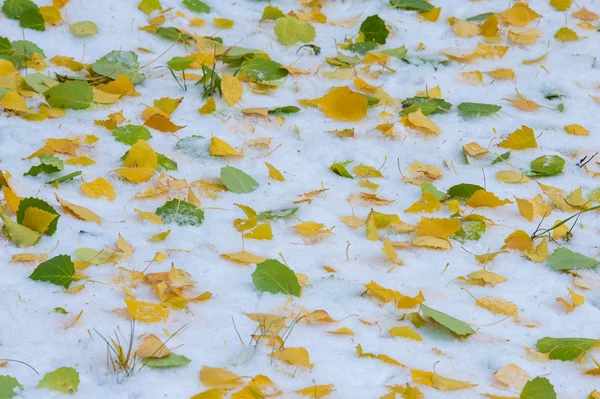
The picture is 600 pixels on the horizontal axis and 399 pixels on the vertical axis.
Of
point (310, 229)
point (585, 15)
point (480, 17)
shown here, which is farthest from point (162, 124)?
point (585, 15)

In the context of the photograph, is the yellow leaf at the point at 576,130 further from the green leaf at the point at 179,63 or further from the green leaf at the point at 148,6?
the green leaf at the point at 148,6

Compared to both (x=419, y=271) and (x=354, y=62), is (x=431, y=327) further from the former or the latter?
(x=354, y=62)

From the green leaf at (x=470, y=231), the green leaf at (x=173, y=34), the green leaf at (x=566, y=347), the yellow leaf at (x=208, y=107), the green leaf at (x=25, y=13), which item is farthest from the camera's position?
the green leaf at (x=173, y=34)

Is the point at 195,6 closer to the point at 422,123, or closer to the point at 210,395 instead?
the point at 422,123

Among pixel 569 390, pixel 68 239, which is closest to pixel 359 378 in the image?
pixel 569 390

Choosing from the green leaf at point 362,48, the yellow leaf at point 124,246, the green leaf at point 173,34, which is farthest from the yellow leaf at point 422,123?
the yellow leaf at point 124,246

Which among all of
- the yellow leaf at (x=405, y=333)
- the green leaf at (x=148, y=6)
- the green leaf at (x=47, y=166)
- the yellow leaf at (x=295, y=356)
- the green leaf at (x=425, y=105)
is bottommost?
the yellow leaf at (x=405, y=333)

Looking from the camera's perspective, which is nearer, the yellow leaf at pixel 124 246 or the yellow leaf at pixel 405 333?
the yellow leaf at pixel 405 333

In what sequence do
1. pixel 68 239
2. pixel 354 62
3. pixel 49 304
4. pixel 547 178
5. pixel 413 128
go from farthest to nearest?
pixel 354 62
pixel 413 128
pixel 547 178
pixel 68 239
pixel 49 304
